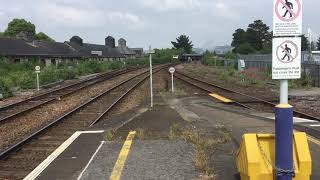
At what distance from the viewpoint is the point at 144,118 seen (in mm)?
14906

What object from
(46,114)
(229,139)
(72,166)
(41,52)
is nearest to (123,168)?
(72,166)

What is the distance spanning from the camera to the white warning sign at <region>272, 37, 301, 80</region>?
255 inches

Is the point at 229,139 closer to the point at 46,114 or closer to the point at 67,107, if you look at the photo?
the point at 46,114

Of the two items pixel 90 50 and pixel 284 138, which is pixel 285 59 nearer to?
pixel 284 138

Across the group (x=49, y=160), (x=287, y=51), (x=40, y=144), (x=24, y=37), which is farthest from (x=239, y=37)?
(x=287, y=51)

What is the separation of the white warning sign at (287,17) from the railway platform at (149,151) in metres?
2.31

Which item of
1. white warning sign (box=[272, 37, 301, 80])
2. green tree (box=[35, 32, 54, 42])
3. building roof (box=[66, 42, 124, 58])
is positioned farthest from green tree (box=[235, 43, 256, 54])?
white warning sign (box=[272, 37, 301, 80])

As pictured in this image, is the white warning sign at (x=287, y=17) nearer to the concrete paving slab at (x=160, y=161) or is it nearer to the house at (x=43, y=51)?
the concrete paving slab at (x=160, y=161)

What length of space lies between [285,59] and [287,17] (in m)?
0.50

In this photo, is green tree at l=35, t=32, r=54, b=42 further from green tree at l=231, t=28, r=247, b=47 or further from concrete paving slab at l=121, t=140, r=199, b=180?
concrete paving slab at l=121, t=140, r=199, b=180

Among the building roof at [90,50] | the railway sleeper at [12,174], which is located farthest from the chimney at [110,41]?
the railway sleeper at [12,174]

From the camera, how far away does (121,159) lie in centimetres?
908

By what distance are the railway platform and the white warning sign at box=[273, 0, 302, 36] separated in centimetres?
231

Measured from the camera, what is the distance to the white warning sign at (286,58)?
6.47 meters
